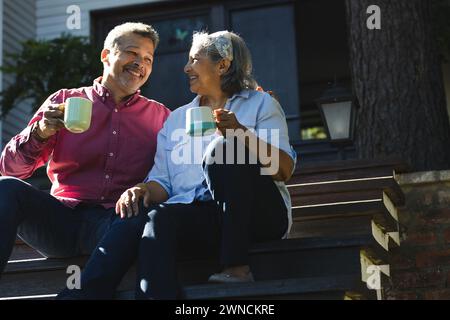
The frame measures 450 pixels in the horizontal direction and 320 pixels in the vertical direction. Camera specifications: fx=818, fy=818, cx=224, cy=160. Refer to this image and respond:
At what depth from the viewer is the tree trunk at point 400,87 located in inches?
207

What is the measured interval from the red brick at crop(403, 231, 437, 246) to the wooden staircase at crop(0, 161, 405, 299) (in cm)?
8

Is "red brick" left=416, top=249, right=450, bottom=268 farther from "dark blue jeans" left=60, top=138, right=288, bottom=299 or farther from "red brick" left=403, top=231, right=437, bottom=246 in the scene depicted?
"dark blue jeans" left=60, top=138, right=288, bottom=299

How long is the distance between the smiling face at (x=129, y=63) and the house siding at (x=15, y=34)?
5461 mm

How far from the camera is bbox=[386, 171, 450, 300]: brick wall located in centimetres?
454

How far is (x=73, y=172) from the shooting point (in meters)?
3.67

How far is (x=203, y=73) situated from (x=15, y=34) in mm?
6310

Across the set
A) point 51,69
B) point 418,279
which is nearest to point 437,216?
point 418,279

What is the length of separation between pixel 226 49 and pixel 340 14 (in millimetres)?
6320

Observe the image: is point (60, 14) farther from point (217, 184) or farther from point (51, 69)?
point (217, 184)

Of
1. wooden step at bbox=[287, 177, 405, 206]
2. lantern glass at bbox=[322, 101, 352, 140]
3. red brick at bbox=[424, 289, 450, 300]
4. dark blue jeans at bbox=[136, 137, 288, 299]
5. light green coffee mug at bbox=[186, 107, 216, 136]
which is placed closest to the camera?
dark blue jeans at bbox=[136, 137, 288, 299]

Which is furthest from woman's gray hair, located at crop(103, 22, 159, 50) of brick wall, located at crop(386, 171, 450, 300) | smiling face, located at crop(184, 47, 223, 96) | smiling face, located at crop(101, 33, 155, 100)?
brick wall, located at crop(386, 171, 450, 300)

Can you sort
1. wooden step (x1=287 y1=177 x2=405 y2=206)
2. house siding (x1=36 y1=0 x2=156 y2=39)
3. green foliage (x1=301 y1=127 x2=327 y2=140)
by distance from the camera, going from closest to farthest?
wooden step (x1=287 y1=177 x2=405 y2=206) → house siding (x1=36 y1=0 x2=156 y2=39) → green foliage (x1=301 y1=127 x2=327 y2=140)

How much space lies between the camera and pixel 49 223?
3373 millimetres

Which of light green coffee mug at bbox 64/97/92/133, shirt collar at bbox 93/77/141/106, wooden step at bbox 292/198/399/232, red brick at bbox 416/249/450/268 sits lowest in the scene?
red brick at bbox 416/249/450/268
